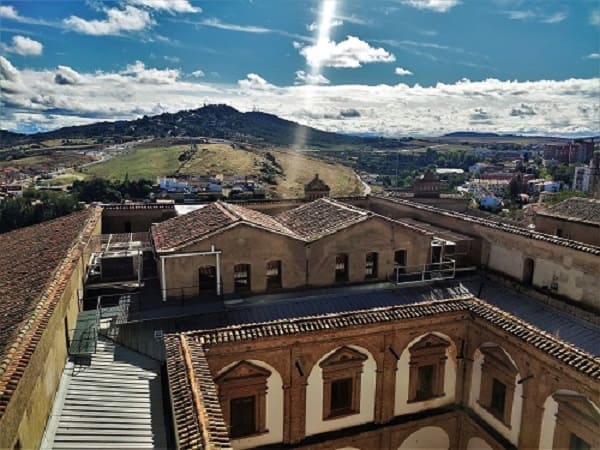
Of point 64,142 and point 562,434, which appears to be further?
point 64,142

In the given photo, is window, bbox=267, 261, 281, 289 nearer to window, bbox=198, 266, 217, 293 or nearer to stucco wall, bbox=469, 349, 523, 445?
window, bbox=198, 266, 217, 293

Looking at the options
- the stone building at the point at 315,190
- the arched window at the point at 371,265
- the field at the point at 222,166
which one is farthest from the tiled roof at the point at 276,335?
the field at the point at 222,166

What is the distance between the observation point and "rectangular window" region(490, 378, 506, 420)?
56.0 ft

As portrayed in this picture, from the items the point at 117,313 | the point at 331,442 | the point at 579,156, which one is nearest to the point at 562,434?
the point at 331,442

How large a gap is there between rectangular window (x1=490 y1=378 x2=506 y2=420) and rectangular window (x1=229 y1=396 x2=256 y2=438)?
9080 mm

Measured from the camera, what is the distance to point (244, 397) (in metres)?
15.9

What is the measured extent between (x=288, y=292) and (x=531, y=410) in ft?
33.1

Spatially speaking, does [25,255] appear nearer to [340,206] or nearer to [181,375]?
[181,375]

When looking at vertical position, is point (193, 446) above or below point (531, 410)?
above

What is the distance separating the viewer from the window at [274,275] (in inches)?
797

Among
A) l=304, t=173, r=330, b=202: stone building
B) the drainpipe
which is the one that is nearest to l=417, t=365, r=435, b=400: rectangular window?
the drainpipe

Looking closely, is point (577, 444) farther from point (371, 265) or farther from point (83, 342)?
point (83, 342)

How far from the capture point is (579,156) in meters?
183

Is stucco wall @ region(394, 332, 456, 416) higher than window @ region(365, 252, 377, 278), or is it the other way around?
window @ region(365, 252, 377, 278)
